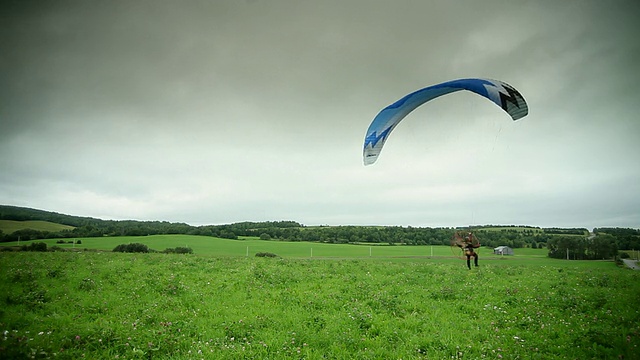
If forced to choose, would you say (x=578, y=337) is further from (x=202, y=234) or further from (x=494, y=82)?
(x=202, y=234)

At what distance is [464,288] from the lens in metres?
15.8

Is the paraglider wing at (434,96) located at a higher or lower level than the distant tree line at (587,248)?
higher

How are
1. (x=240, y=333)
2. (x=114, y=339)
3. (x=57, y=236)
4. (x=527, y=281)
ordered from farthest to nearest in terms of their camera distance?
(x=57, y=236)
(x=527, y=281)
(x=240, y=333)
(x=114, y=339)

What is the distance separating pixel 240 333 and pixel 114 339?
3.36m

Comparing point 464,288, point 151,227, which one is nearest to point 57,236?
point 151,227

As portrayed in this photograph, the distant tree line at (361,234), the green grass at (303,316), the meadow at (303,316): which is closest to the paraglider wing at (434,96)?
the green grass at (303,316)

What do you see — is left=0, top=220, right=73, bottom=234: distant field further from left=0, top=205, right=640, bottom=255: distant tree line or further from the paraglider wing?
the paraglider wing

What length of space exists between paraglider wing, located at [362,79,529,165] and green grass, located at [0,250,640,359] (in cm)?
705

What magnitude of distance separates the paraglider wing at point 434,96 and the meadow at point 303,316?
23.6 feet

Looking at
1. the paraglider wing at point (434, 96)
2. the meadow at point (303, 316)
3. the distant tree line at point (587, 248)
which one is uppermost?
the paraglider wing at point (434, 96)

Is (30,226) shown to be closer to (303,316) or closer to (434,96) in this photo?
(303,316)

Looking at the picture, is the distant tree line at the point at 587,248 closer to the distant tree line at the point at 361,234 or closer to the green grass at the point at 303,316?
the distant tree line at the point at 361,234

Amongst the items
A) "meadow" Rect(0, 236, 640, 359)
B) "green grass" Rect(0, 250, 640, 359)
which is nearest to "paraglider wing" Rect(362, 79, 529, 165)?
"green grass" Rect(0, 250, 640, 359)

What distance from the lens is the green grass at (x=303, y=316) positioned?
28.6 feet
